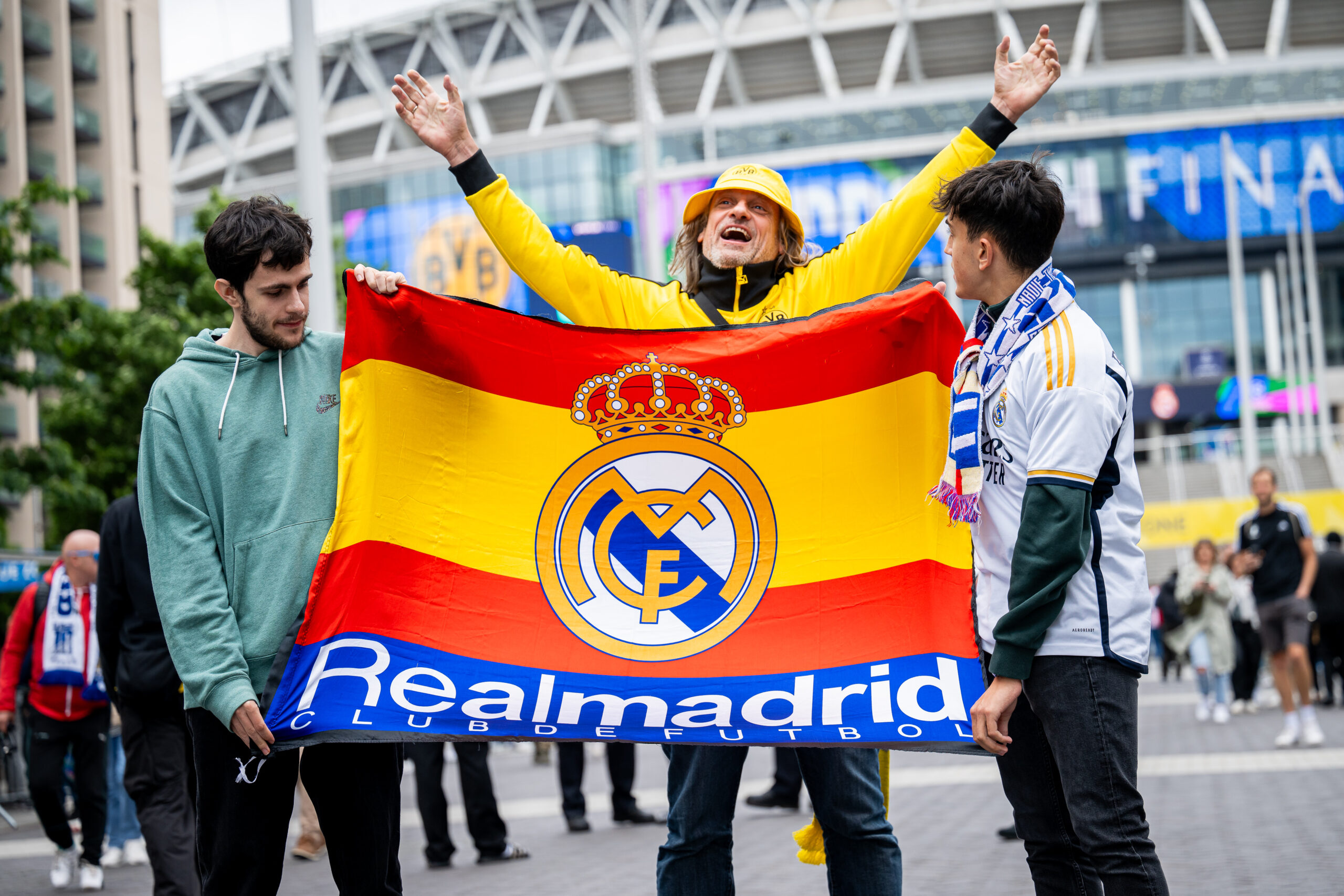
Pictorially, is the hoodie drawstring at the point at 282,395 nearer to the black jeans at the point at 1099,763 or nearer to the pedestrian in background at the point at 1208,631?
the black jeans at the point at 1099,763

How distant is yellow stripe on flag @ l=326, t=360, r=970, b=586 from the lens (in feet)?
12.2

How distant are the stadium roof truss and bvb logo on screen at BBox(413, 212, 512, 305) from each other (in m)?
5.64

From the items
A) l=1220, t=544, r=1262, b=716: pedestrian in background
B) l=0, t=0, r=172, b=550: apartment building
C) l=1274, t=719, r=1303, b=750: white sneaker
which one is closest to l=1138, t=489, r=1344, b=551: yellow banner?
l=1220, t=544, r=1262, b=716: pedestrian in background

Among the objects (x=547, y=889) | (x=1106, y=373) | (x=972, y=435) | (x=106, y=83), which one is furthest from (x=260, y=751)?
(x=106, y=83)

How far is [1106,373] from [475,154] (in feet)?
5.92

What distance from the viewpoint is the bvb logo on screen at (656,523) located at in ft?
12.2

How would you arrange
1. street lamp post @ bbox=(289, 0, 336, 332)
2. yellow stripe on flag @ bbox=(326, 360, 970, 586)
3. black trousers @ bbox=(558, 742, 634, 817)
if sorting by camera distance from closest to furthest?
yellow stripe on flag @ bbox=(326, 360, 970, 586) → black trousers @ bbox=(558, 742, 634, 817) → street lamp post @ bbox=(289, 0, 336, 332)

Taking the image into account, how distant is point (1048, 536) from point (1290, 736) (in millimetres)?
9086

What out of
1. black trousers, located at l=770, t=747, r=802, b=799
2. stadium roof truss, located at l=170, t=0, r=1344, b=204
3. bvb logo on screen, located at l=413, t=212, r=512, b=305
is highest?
stadium roof truss, located at l=170, t=0, r=1344, b=204

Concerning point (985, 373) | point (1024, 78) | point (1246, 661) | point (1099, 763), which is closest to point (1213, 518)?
point (1246, 661)

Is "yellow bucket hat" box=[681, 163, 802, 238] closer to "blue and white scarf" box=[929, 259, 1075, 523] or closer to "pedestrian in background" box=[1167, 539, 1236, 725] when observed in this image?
"blue and white scarf" box=[929, 259, 1075, 523]

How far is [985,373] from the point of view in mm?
3377

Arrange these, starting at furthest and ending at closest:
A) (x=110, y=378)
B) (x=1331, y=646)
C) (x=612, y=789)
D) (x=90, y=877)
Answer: (x=110, y=378), (x=1331, y=646), (x=612, y=789), (x=90, y=877)

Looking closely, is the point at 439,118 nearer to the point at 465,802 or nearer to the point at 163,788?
the point at 163,788
